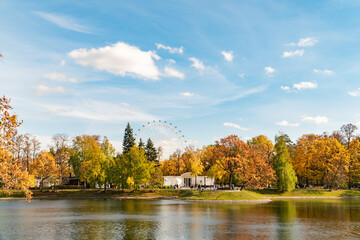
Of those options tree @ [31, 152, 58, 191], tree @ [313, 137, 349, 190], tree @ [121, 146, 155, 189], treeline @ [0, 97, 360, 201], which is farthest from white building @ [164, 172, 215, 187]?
tree @ [31, 152, 58, 191]

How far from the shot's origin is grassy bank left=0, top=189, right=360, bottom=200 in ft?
265

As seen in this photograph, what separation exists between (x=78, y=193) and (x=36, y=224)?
60.8m

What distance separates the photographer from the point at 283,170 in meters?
90.0

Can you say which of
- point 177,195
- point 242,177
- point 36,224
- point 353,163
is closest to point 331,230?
point 36,224

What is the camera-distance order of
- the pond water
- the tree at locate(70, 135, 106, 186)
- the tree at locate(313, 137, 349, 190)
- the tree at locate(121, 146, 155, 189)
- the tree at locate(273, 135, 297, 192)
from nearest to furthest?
the pond water < the tree at locate(273, 135, 297, 192) < the tree at locate(313, 137, 349, 190) < the tree at locate(121, 146, 155, 189) < the tree at locate(70, 135, 106, 186)

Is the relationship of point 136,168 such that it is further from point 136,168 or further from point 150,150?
point 150,150

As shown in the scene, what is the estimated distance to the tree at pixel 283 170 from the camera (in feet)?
294

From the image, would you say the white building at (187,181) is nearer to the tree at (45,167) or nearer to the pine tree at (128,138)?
the pine tree at (128,138)

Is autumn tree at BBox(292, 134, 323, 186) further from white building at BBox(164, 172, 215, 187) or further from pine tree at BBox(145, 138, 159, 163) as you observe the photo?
pine tree at BBox(145, 138, 159, 163)

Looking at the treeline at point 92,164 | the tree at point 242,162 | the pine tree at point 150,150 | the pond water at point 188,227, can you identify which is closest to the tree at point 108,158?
the treeline at point 92,164

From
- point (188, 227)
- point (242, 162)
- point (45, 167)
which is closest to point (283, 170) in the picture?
point (242, 162)

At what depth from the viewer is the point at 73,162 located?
348ft

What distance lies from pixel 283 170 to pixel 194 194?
25852 millimetres

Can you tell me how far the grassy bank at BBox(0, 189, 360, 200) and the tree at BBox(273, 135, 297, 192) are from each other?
2771mm
